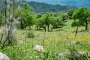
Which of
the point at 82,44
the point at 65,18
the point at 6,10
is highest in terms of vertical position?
the point at 6,10

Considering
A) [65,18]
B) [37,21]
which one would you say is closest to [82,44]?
[37,21]

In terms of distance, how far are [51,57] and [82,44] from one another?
20.5ft

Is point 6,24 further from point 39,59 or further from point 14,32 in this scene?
point 39,59

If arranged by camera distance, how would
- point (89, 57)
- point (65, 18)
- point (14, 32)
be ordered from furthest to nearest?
point (65, 18)
point (14, 32)
point (89, 57)

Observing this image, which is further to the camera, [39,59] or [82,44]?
[82,44]

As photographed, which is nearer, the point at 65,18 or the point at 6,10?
the point at 6,10

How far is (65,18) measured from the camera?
113 m

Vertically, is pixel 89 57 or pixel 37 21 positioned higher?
pixel 89 57

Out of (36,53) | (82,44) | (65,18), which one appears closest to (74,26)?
(65,18)

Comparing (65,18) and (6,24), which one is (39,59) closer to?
(6,24)

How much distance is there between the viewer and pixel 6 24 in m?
20.1

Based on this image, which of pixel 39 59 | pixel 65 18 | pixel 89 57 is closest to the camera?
pixel 39 59

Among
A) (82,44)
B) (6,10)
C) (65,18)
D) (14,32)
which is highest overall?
(6,10)

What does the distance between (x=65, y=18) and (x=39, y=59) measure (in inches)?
3759
